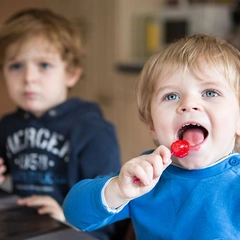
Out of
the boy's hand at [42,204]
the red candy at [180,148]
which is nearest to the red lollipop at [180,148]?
the red candy at [180,148]

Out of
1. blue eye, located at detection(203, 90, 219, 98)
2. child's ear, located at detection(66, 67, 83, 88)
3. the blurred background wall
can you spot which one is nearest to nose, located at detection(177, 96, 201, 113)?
blue eye, located at detection(203, 90, 219, 98)

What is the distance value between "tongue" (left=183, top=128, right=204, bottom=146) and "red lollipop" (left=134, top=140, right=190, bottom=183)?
0.06 feet

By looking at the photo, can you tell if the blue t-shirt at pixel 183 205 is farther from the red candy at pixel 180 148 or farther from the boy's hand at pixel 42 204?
the boy's hand at pixel 42 204

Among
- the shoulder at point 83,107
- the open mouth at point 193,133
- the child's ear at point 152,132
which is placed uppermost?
the open mouth at point 193,133

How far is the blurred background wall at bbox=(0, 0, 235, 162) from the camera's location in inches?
157

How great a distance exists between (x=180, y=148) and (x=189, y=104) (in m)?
0.08

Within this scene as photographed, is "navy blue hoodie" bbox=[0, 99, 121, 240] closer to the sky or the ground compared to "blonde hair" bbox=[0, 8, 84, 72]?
closer to the ground

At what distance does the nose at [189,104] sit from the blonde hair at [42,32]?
2.62 feet

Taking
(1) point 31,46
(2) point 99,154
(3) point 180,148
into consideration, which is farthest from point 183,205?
(1) point 31,46

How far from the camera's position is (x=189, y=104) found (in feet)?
2.77

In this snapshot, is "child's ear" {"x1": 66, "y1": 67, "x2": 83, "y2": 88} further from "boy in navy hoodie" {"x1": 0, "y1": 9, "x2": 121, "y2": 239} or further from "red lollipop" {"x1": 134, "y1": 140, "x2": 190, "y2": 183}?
"red lollipop" {"x1": 134, "y1": 140, "x2": 190, "y2": 183}

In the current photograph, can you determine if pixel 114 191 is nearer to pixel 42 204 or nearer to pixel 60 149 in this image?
pixel 42 204

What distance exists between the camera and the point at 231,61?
0.91 meters

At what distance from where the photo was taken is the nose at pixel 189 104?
84cm
